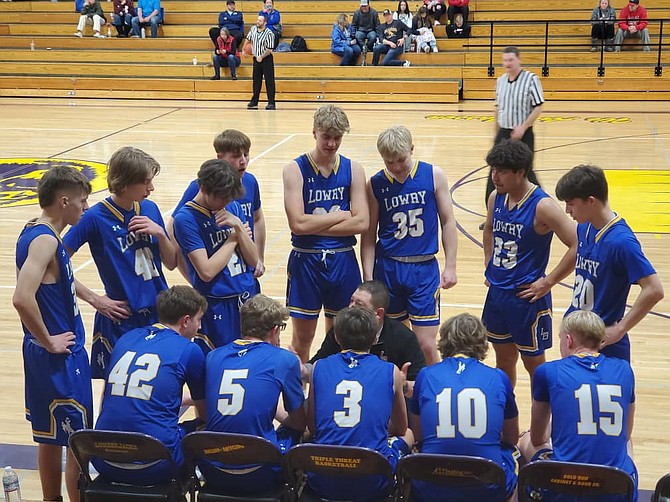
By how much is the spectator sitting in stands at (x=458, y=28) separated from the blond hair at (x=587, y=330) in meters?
18.6

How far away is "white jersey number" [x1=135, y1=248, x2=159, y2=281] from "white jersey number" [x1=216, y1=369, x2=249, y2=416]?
1.10 m

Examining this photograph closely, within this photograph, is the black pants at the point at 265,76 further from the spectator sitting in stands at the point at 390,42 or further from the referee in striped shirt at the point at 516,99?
the referee in striped shirt at the point at 516,99

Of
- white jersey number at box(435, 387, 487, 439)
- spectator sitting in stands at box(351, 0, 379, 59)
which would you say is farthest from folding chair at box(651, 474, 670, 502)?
spectator sitting in stands at box(351, 0, 379, 59)

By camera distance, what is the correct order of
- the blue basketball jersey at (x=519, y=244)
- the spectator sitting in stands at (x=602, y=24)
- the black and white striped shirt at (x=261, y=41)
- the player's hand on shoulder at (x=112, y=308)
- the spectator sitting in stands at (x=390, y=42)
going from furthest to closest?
the spectator sitting in stands at (x=390, y=42), the spectator sitting in stands at (x=602, y=24), the black and white striped shirt at (x=261, y=41), the blue basketball jersey at (x=519, y=244), the player's hand on shoulder at (x=112, y=308)

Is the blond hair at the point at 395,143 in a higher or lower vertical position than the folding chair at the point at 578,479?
higher

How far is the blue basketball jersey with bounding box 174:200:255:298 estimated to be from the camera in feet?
15.4

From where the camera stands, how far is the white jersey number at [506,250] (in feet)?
16.5

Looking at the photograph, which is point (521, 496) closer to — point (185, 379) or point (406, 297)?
point (185, 379)

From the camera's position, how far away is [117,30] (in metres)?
23.8

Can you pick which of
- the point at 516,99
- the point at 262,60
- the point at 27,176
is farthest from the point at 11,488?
the point at 262,60

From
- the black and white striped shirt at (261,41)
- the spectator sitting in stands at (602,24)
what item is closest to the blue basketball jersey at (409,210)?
the black and white striped shirt at (261,41)

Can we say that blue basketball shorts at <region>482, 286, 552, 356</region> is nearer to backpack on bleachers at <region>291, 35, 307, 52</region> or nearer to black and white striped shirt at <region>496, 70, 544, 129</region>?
black and white striped shirt at <region>496, 70, 544, 129</region>

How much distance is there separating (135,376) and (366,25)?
18.6 meters

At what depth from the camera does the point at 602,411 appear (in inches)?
139
